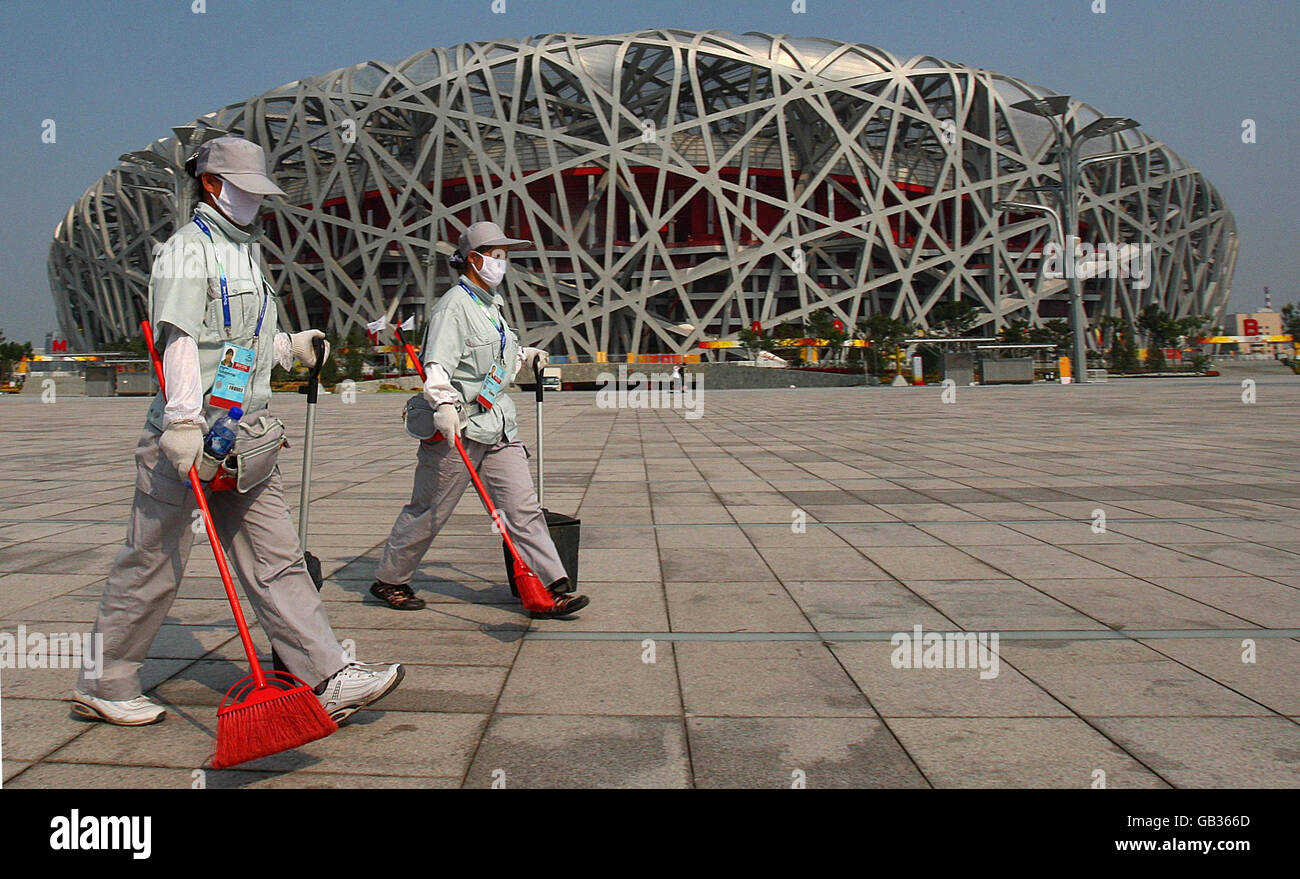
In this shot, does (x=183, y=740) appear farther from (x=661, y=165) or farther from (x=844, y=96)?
(x=844, y=96)

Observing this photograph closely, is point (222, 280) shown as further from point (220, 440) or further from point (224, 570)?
point (224, 570)

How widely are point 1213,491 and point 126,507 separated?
32.7 ft

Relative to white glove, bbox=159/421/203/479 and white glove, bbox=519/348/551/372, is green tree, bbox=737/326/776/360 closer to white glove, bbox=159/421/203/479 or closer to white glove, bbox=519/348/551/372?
white glove, bbox=519/348/551/372

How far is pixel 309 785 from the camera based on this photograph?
2.79m

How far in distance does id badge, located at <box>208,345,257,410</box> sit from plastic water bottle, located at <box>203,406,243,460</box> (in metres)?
0.09

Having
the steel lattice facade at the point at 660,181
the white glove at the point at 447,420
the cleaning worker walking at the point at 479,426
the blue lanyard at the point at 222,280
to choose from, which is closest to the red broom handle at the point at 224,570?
the blue lanyard at the point at 222,280

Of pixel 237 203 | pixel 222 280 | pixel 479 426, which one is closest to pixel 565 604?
pixel 479 426

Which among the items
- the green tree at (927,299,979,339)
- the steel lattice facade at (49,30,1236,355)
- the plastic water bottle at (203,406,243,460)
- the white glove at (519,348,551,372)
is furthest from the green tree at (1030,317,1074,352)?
the plastic water bottle at (203,406,243,460)

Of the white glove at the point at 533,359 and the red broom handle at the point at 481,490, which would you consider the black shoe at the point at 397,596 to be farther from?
the white glove at the point at 533,359

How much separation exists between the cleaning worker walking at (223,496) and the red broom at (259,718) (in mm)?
212

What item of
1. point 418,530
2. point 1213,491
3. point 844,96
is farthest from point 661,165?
point 418,530

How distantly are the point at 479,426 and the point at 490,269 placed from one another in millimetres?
807

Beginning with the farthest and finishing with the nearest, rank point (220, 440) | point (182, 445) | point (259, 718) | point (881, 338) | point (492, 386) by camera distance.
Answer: point (881, 338) < point (492, 386) < point (220, 440) < point (182, 445) < point (259, 718)

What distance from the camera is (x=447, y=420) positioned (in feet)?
13.5
